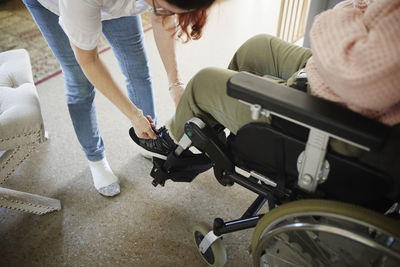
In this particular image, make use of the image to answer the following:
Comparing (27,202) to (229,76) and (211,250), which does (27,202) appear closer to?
(211,250)

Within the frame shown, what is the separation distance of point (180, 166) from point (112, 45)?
49cm

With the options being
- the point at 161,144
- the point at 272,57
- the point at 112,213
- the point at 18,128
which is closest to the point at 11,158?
the point at 18,128

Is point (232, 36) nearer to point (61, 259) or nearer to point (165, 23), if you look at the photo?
point (165, 23)

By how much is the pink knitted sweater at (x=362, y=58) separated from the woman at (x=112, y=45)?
26 centimetres


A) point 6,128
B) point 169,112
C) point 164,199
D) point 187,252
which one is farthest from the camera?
point 169,112

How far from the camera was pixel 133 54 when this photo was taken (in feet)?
3.57

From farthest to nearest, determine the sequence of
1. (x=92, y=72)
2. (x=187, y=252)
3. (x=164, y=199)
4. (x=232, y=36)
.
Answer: (x=232, y=36)
(x=164, y=199)
(x=187, y=252)
(x=92, y=72)

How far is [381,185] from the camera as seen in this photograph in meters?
0.55

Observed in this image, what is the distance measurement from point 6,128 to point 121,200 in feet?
1.58

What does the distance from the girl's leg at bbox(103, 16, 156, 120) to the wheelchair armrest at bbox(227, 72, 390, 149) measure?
1.95 ft

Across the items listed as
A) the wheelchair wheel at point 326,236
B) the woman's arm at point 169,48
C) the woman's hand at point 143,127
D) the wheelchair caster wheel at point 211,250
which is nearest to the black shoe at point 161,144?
the woman's hand at point 143,127

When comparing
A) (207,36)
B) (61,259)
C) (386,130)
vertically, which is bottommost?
(61,259)

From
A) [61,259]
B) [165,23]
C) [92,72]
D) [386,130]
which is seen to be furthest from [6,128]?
[386,130]

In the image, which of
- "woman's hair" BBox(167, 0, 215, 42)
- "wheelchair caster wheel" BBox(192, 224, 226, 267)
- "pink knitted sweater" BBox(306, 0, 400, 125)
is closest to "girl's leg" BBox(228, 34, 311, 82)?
"woman's hair" BBox(167, 0, 215, 42)
